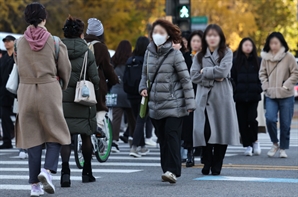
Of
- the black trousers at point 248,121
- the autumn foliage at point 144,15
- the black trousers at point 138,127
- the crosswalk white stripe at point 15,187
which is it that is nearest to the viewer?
the crosswalk white stripe at point 15,187

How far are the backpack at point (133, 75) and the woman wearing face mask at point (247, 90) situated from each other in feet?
4.87

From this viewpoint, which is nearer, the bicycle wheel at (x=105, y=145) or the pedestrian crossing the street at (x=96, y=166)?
the pedestrian crossing the street at (x=96, y=166)

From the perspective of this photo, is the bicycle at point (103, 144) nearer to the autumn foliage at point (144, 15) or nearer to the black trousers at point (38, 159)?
the black trousers at point (38, 159)

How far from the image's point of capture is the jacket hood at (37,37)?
8.01m

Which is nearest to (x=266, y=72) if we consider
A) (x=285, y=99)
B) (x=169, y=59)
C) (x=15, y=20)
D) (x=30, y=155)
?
(x=285, y=99)

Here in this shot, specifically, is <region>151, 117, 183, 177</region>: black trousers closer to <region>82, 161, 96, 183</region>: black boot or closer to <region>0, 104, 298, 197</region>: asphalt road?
<region>0, 104, 298, 197</region>: asphalt road

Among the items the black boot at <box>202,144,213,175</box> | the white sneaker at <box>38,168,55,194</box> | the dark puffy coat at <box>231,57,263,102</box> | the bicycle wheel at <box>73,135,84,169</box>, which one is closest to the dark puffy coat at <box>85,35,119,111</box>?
the bicycle wheel at <box>73,135,84,169</box>

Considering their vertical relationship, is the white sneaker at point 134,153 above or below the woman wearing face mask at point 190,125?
below

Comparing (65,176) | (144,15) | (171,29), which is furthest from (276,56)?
(144,15)

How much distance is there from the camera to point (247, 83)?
13266 millimetres

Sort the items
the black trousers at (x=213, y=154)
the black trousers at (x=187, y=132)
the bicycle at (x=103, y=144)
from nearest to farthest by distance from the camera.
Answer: the black trousers at (x=213, y=154) < the black trousers at (x=187, y=132) < the bicycle at (x=103, y=144)

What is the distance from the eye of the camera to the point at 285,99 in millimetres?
12734

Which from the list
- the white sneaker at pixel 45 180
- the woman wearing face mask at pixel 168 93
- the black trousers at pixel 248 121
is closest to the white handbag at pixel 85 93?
the woman wearing face mask at pixel 168 93

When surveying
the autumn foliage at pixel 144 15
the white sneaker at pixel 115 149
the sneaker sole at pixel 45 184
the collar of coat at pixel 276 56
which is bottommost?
the white sneaker at pixel 115 149
